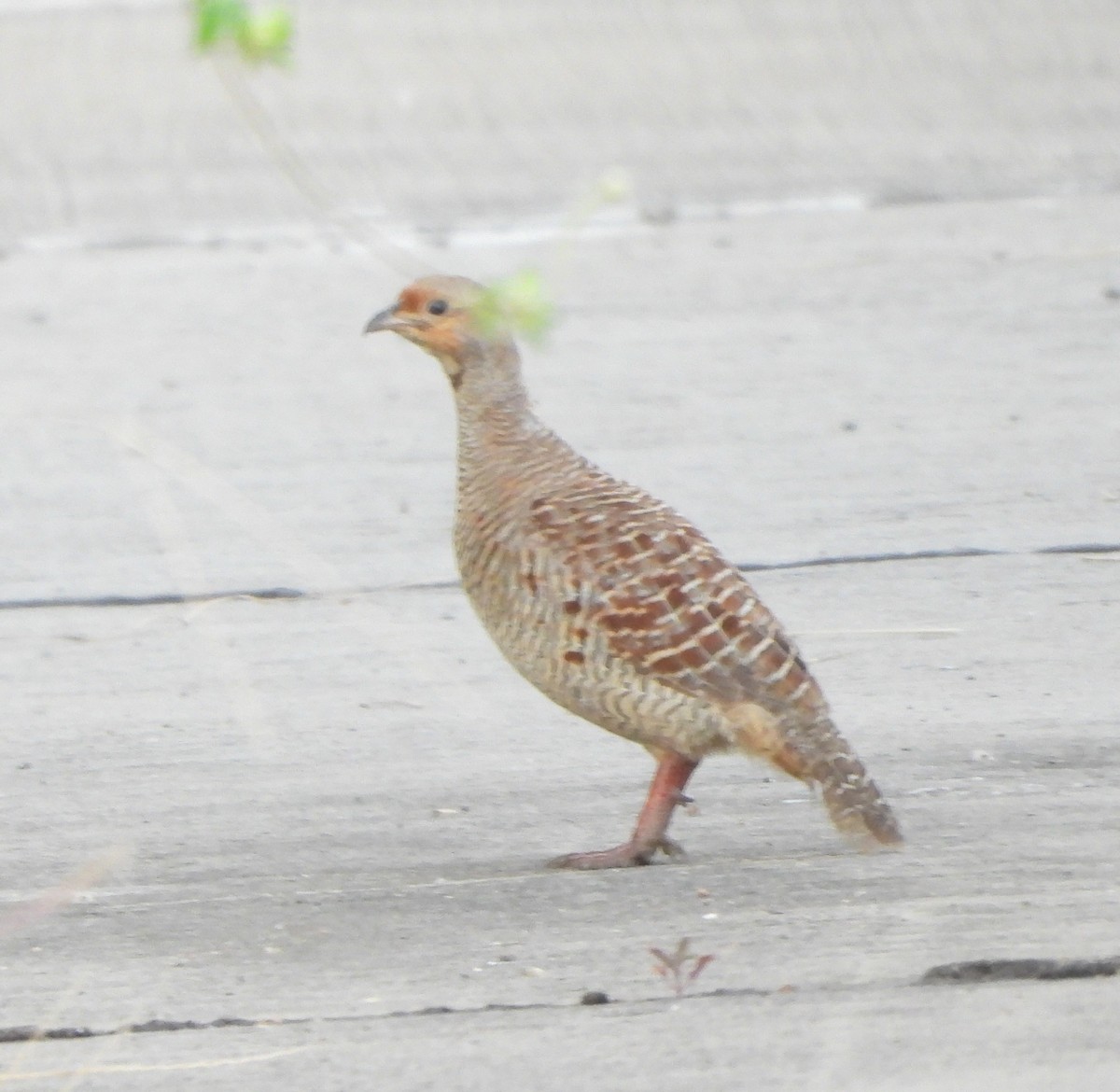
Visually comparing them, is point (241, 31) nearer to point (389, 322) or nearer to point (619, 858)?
point (619, 858)

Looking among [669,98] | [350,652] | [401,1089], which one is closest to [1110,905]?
[401,1089]

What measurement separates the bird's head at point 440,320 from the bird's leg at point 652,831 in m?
0.95

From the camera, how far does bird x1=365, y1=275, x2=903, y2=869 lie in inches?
166

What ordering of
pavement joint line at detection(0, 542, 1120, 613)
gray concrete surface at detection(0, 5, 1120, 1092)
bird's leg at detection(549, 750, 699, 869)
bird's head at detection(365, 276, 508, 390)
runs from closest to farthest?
gray concrete surface at detection(0, 5, 1120, 1092), bird's leg at detection(549, 750, 699, 869), bird's head at detection(365, 276, 508, 390), pavement joint line at detection(0, 542, 1120, 613)

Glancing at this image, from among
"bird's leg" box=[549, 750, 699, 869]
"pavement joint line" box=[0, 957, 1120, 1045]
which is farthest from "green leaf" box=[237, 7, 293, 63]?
"bird's leg" box=[549, 750, 699, 869]

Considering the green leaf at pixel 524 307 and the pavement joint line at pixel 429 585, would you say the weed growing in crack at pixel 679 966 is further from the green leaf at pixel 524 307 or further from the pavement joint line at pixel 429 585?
the pavement joint line at pixel 429 585

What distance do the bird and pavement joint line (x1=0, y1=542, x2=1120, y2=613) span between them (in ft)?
4.76

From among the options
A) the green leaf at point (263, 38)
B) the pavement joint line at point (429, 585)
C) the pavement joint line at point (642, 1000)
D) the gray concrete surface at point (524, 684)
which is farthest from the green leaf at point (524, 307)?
the pavement joint line at point (429, 585)

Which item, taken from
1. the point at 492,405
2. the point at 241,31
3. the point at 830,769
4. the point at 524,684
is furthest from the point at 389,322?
the point at 241,31

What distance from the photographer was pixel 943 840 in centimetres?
439

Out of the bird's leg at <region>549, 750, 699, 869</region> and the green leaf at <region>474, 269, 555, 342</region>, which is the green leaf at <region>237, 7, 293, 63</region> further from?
the bird's leg at <region>549, 750, 699, 869</region>

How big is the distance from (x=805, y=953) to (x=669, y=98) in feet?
27.4

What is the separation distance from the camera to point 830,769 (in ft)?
Result: 13.7

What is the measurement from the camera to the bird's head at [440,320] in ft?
15.4
